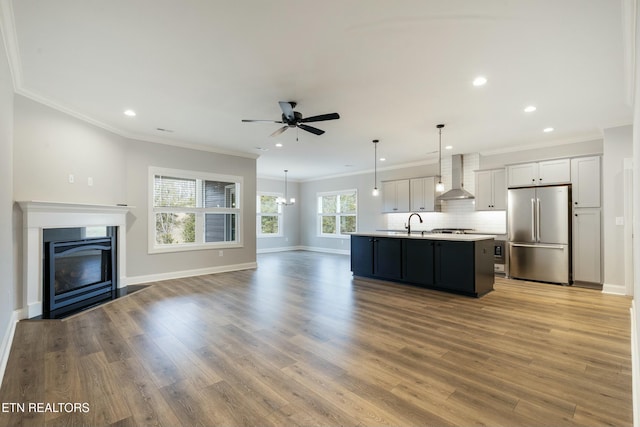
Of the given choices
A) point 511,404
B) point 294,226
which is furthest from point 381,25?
point 294,226

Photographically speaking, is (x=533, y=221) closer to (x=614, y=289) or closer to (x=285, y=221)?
(x=614, y=289)

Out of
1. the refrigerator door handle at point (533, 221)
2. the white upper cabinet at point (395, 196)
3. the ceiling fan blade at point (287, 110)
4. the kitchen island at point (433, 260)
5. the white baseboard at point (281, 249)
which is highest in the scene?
the ceiling fan blade at point (287, 110)

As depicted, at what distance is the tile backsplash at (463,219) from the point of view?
22.2 feet

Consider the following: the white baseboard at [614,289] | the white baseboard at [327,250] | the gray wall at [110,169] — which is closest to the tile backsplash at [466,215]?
the white baseboard at [614,289]

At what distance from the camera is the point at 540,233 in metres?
5.76

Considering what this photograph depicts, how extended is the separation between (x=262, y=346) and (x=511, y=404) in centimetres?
202

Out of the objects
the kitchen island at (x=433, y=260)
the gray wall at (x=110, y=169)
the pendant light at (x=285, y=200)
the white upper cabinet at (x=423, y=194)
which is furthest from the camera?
the pendant light at (x=285, y=200)

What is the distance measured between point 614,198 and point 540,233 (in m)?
1.21

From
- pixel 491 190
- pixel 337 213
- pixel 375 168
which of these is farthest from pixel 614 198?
pixel 337 213

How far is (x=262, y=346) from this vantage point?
286cm

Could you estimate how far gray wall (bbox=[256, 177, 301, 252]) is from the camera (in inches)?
423

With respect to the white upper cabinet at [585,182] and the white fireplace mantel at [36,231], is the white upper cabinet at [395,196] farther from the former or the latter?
the white fireplace mantel at [36,231]

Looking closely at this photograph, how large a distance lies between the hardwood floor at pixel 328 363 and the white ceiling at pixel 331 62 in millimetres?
2768

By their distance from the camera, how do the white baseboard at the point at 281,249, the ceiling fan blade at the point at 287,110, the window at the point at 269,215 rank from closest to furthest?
the ceiling fan blade at the point at 287,110, the white baseboard at the point at 281,249, the window at the point at 269,215
